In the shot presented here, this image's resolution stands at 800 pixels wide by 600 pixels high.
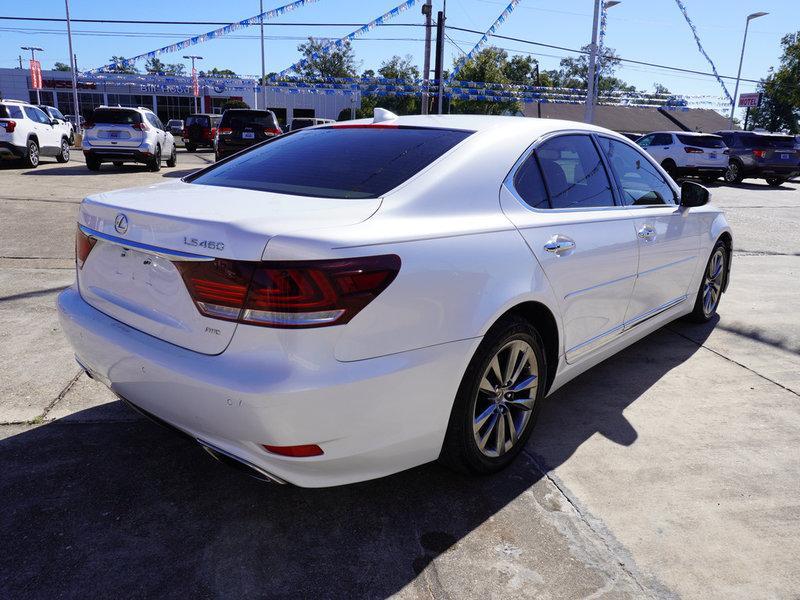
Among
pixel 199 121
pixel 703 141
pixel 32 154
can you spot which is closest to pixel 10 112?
pixel 32 154

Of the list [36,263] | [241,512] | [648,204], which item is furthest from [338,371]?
[36,263]

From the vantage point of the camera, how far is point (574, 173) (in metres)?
3.47

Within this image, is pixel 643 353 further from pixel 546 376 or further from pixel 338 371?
pixel 338 371

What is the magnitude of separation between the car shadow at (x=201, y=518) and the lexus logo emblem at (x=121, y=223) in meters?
1.13

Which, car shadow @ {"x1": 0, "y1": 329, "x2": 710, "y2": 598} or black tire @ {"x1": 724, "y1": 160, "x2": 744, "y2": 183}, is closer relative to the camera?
car shadow @ {"x1": 0, "y1": 329, "x2": 710, "y2": 598}

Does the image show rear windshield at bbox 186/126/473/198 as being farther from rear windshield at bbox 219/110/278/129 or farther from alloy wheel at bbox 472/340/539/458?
rear windshield at bbox 219/110/278/129

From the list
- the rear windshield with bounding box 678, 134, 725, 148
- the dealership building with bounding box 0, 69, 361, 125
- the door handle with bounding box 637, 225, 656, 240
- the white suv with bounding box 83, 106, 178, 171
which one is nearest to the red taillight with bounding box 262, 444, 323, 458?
the door handle with bounding box 637, 225, 656, 240

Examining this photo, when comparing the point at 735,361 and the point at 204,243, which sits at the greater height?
the point at 204,243

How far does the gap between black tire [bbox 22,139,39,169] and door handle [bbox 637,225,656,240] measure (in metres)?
18.0

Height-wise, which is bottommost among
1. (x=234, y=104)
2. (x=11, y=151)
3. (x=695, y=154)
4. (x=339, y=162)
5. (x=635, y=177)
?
(x=11, y=151)

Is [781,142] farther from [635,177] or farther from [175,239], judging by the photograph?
[175,239]

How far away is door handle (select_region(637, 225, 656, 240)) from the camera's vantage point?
374 centimetres

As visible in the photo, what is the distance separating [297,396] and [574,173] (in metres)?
2.12

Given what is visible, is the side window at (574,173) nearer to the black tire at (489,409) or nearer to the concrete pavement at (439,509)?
the black tire at (489,409)
